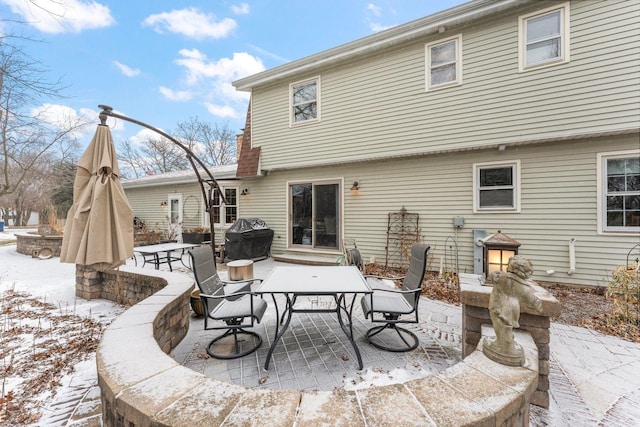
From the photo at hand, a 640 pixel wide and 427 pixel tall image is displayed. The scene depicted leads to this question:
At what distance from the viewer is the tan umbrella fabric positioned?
9.66ft

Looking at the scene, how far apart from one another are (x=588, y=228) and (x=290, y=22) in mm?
12292

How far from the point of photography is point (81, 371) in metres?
2.39

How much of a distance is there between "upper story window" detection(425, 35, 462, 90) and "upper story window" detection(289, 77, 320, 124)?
2811 millimetres

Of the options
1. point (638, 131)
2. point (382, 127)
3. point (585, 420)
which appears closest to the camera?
point (585, 420)

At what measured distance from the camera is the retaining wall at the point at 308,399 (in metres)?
1.06

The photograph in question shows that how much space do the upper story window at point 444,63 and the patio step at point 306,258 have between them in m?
4.73

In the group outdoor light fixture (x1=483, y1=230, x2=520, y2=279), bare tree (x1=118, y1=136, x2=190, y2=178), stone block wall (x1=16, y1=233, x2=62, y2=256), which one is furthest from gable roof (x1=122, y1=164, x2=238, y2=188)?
bare tree (x1=118, y1=136, x2=190, y2=178)

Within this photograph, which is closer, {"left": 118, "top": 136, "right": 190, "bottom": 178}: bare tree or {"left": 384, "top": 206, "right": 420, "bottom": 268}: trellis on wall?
{"left": 384, "top": 206, "right": 420, "bottom": 268}: trellis on wall

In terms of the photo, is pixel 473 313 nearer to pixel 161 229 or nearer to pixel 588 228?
pixel 588 228

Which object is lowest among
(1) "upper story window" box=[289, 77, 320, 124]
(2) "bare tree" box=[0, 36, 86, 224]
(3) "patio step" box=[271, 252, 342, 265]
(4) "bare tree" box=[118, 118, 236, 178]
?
(3) "patio step" box=[271, 252, 342, 265]

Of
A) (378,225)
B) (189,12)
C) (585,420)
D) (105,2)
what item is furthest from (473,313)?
(189,12)

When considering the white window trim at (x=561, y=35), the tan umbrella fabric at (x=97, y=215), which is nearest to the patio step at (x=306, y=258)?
the tan umbrella fabric at (x=97, y=215)

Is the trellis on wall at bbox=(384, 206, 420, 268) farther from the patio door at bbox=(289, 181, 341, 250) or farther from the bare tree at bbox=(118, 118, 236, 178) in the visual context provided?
the bare tree at bbox=(118, 118, 236, 178)

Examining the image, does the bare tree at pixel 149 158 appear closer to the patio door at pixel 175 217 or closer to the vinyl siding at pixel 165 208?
the vinyl siding at pixel 165 208
